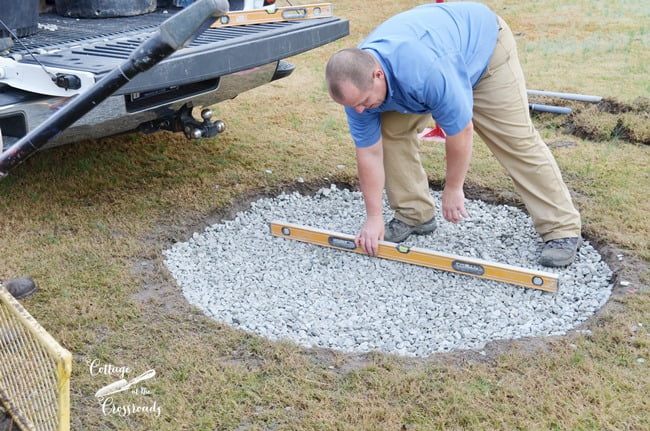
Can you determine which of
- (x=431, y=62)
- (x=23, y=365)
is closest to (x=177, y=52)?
(x=431, y=62)

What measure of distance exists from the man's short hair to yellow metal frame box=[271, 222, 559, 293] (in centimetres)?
121

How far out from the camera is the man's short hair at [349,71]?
2848 mm

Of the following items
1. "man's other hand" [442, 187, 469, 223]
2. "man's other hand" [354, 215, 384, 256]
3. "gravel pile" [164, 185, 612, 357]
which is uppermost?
"man's other hand" [442, 187, 469, 223]

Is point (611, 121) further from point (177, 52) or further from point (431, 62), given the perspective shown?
point (177, 52)

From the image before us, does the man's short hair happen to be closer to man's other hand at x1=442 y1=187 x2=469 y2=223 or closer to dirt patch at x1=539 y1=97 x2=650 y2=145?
man's other hand at x1=442 y1=187 x2=469 y2=223

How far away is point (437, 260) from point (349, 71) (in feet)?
4.35

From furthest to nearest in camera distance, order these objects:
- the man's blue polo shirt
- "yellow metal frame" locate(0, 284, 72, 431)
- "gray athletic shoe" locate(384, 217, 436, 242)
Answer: "gray athletic shoe" locate(384, 217, 436, 242), the man's blue polo shirt, "yellow metal frame" locate(0, 284, 72, 431)

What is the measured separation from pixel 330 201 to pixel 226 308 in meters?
1.41

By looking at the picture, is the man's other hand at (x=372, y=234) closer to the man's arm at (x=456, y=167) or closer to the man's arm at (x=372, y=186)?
the man's arm at (x=372, y=186)

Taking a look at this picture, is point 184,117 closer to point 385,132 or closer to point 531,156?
point 385,132

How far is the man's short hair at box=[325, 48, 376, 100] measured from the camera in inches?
112

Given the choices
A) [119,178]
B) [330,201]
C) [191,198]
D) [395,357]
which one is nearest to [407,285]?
[395,357]

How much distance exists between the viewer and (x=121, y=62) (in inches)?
118

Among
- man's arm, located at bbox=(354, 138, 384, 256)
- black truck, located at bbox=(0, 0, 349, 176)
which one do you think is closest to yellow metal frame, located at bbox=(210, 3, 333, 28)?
black truck, located at bbox=(0, 0, 349, 176)
